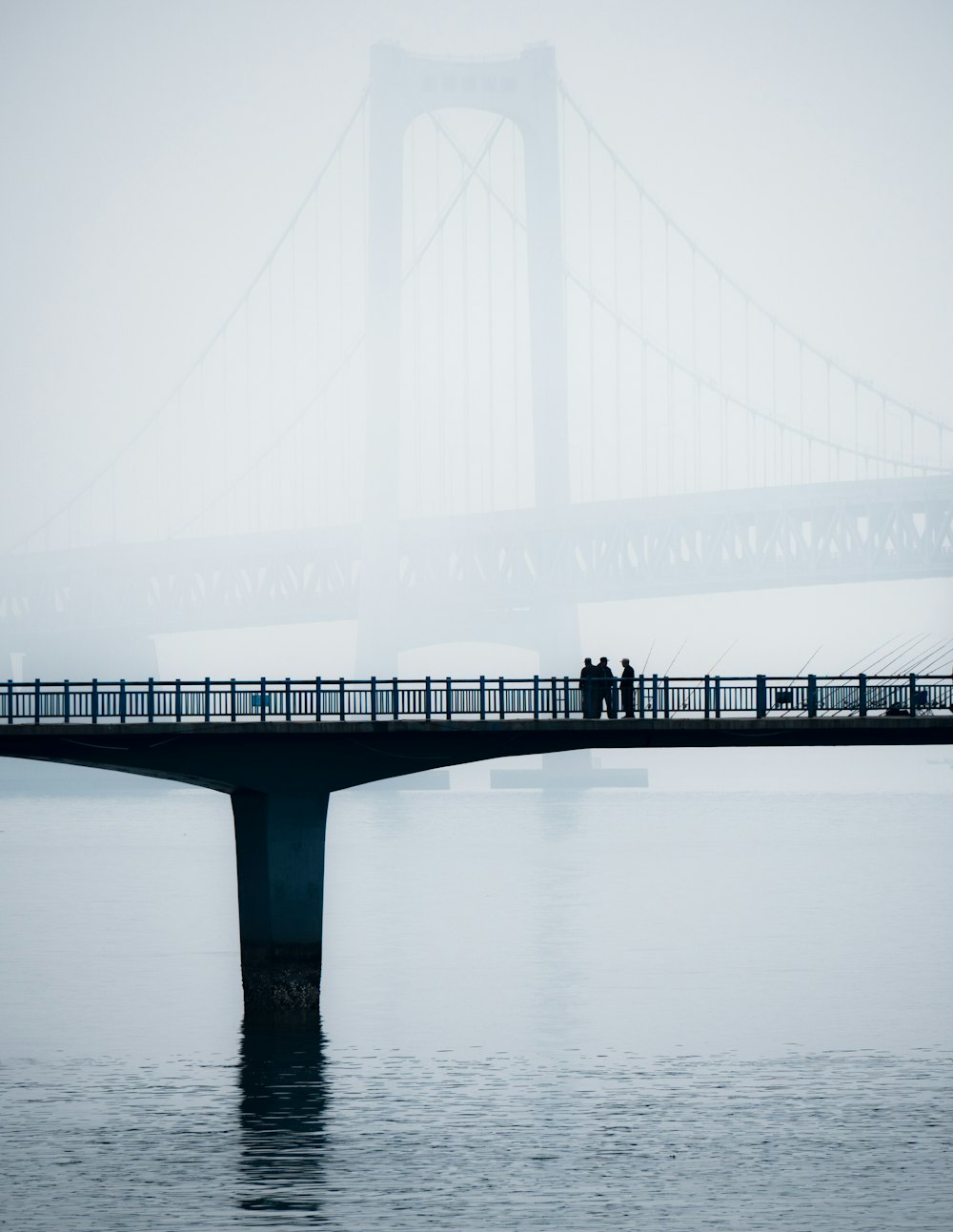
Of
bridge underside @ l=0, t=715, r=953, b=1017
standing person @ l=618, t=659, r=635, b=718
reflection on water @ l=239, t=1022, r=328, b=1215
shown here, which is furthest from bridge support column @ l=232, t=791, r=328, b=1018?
standing person @ l=618, t=659, r=635, b=718

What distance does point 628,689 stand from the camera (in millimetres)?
42375

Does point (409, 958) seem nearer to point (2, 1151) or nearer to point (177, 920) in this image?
point (177, 920)

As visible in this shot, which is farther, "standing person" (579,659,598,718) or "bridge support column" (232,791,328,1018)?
"standing person" (579,659,598,718)

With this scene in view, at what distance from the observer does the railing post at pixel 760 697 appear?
43062 mm

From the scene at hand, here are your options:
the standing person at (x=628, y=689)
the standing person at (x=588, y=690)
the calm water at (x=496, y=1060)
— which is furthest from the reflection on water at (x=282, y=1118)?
the standing person at (x=628, y=689)

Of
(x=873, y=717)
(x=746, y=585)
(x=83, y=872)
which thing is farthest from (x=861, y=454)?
(x=873, y=717)

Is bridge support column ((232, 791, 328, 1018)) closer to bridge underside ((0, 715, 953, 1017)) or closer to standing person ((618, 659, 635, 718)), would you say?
bridge underside ((0, 715, 953, 1017))

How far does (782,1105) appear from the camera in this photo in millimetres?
35500

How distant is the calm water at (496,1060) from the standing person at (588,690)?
22.6ft

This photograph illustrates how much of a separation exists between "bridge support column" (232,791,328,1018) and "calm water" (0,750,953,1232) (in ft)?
3.43

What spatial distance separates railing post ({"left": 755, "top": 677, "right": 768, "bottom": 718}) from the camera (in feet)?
141

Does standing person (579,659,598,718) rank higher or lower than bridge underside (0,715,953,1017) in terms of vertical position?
higher

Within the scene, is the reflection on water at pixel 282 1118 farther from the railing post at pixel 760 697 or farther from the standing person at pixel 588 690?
the railing post at pixel 760 697

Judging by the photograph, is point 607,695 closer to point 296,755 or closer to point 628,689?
point 628,689
